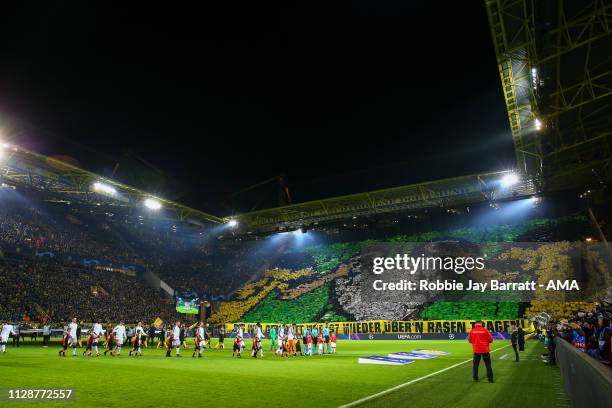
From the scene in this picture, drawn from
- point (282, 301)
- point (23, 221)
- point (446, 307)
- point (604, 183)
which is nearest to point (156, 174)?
point (23, 221)

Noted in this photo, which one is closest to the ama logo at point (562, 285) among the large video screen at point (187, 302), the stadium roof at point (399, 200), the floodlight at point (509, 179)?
the stadium roof at point (399, 200)

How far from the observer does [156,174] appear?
48.8 meters

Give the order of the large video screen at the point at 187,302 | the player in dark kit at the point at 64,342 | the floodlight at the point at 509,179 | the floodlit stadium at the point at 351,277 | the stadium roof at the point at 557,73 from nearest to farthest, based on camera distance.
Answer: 1. the floodlit stadium at the point at 351,277
2. the stadium roof at the point at 557,73
3. the player in dark kit at the point at 64,342
4. the floodlight at the point at 509,179
5. the large video screen at the point at 187,302

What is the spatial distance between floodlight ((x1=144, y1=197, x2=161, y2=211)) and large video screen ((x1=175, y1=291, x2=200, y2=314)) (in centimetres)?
1306

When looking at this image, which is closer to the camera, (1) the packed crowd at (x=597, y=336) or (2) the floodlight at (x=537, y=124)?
(1) the packed crowd at (x=597, y=336)

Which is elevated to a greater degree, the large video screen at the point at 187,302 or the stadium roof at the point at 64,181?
the stadium roof at the point at 64,181

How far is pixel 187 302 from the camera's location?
5306cm

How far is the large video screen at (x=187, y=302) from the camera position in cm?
5236

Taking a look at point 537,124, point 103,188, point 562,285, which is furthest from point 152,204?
point 562,285

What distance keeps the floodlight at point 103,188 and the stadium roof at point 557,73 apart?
3201 cm

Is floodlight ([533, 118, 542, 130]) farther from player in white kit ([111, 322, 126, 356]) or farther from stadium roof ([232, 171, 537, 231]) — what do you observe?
player in white kit ([111, 322, 126, 356])

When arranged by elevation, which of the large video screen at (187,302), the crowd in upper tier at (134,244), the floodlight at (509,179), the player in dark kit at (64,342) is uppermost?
the floodlight at (509,179)

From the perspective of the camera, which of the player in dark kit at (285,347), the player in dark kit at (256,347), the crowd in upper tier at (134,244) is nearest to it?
the player in dark kit at (256,347)

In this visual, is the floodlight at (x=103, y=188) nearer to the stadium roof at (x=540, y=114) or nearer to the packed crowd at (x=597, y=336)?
the stadium roof at (x=540, y=114)
